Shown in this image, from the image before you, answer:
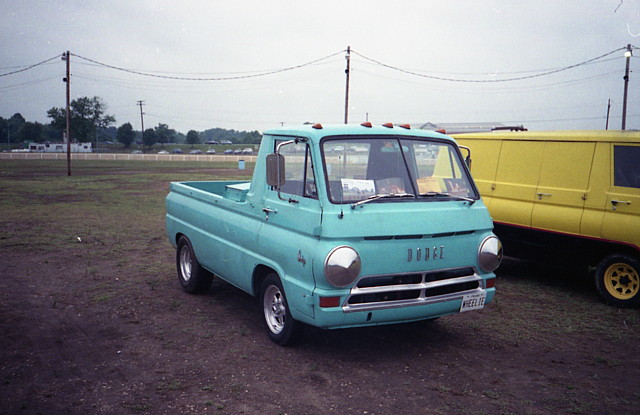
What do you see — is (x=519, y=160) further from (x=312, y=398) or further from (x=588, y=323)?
(x=312, y=398)

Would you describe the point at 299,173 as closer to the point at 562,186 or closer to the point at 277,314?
the point at 277,314

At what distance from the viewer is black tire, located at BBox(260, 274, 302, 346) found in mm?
5406

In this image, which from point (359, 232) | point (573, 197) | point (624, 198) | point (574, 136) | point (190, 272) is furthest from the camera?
point (574, 136)

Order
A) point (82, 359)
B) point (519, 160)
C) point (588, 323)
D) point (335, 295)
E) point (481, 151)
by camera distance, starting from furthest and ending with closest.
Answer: point (481, 151), point (519, 160), point (588, 323), point (82, 359), point (335, 295)

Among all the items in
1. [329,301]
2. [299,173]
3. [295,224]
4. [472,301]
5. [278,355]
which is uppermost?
[299,173]

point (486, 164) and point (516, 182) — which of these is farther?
point (486, 164)

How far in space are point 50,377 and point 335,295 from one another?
2.60m

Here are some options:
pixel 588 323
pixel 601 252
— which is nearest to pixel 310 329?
pixel 588 323

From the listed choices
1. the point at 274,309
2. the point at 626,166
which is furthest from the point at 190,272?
the point at 626,166

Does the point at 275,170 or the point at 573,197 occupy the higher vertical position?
the point at 275,170

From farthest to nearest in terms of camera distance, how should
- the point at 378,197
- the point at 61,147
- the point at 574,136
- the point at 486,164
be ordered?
the point at 61,147, the point at 486,164, the point at 574,136, the point at 378,197

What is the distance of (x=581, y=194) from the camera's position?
768cm

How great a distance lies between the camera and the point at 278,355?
5.41 metres

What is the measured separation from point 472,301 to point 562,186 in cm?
347
